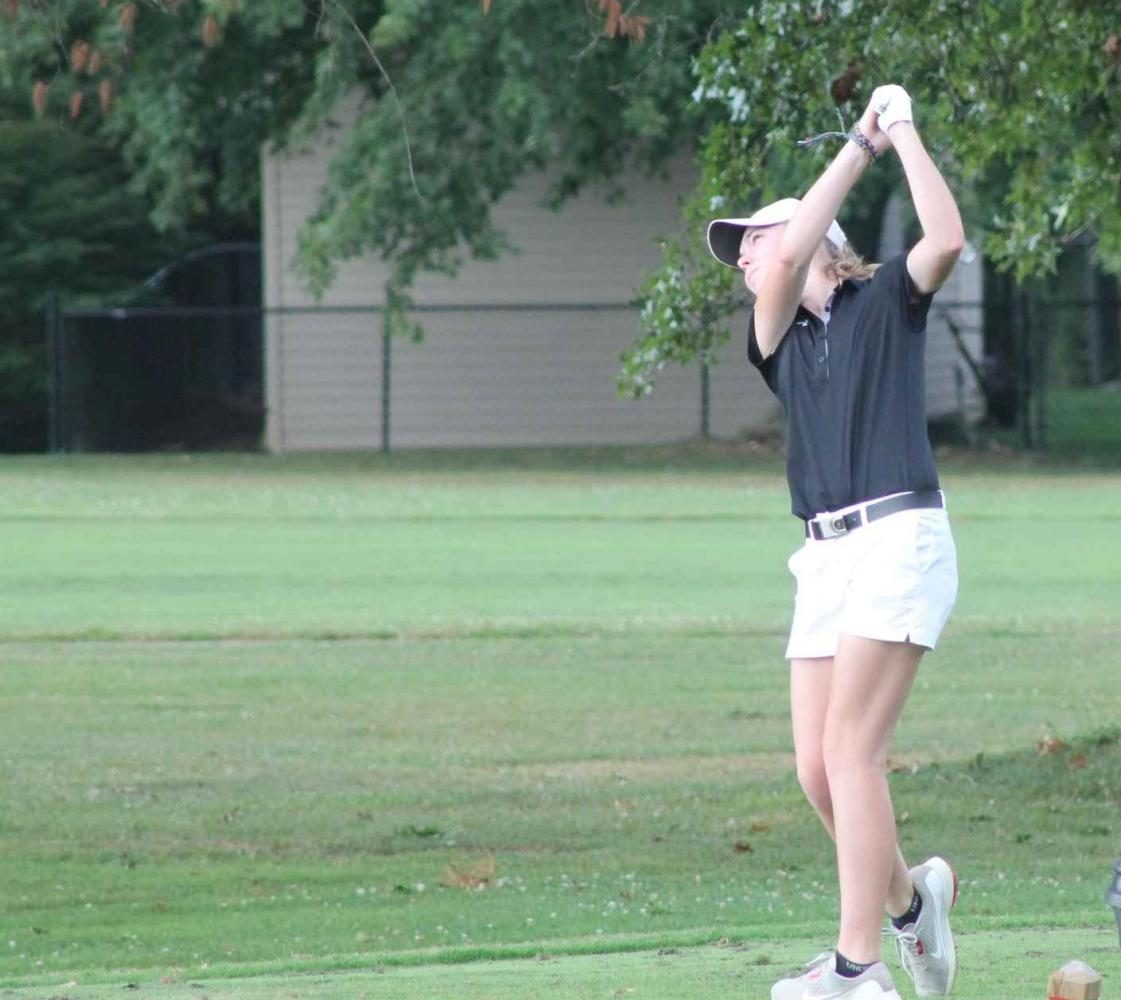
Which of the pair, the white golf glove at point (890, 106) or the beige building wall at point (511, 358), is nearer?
the white golf glove at point (890, 106)

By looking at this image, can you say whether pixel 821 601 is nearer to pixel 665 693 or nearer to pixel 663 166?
pixel 665 693

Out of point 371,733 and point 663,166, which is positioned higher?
point 663,166

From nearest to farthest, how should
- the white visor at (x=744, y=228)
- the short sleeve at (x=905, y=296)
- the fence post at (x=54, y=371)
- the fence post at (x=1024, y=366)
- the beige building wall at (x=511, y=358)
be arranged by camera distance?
the short sleeve at (x=905, y=296)
the white visor at (x=744, y=228)
the fence post at (x=1024, y=366)
the fence post at (x=54, y=371)
the beige building wall at (x=511, y=358)

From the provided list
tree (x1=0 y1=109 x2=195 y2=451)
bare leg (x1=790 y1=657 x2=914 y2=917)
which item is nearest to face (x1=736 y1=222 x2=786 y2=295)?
bare leg (x1=790 y1=657 x2=914 y2=917)

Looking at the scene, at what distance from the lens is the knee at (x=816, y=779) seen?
5.78 m

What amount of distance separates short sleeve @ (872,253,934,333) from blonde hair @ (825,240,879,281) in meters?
0.12

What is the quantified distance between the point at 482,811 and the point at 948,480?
20663 mm

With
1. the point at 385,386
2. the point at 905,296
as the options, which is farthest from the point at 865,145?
the point at 385,386

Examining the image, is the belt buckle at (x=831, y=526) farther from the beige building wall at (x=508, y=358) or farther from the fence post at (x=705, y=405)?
the beige building wall at (x=508, y=358)

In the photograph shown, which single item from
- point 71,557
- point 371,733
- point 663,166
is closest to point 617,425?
point 663,166

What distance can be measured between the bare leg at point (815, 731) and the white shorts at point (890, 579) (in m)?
0.11

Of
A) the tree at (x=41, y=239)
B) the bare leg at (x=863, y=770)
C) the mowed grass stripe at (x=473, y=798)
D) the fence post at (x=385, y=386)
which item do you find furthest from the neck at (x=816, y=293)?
the tree at (x=41, y=239)

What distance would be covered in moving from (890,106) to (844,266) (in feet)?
1.34

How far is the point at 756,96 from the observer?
33.1 feet
